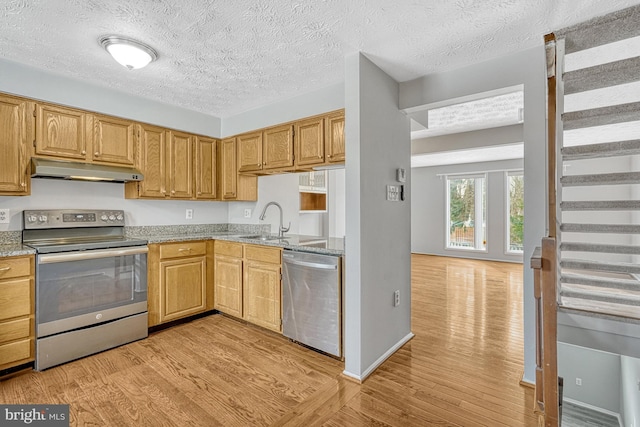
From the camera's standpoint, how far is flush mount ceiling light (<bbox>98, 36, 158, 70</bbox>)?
207cm

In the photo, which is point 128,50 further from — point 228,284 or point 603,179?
point 603,179

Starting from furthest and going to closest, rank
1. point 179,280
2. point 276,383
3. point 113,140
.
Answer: point 179,280, point 113,140, point 276,383

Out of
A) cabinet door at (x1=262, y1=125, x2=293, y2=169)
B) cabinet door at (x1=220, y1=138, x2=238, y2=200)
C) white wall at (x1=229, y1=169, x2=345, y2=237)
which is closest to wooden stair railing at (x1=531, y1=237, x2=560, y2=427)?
cabinet door at (x1=262, y1=125, x2=293, y2=169)

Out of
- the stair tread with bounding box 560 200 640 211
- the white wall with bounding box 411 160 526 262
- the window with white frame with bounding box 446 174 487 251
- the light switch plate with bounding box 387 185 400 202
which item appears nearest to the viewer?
the stair tread with bounding box 560 200 640 211

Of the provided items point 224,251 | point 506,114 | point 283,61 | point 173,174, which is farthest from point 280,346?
point 506,114

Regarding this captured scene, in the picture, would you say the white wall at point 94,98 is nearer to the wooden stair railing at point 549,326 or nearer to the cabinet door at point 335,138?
the cabinet door at point 335,138

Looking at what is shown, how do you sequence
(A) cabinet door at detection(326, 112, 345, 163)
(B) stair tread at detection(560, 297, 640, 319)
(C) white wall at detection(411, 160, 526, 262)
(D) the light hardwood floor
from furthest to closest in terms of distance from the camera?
(C) white wall at detection(411, 160, 526, 262)
(A) cabinet door at detection(326, 112, 345, 163)
(B) stair tread at detection(560, 297, 640, 319)
(D) the light hardwood floor

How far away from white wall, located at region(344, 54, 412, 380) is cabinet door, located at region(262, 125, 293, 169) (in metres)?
1.00

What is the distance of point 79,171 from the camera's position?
266cm

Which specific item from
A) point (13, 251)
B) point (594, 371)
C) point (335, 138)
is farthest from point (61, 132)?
point (594, 371)

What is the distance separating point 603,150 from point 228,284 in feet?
11.0

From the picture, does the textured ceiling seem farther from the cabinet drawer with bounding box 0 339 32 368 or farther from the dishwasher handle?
the cabinet drawer with bounding box 0 339 32 368

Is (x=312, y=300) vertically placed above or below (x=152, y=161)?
below

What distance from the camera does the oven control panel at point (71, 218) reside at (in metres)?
2.70
